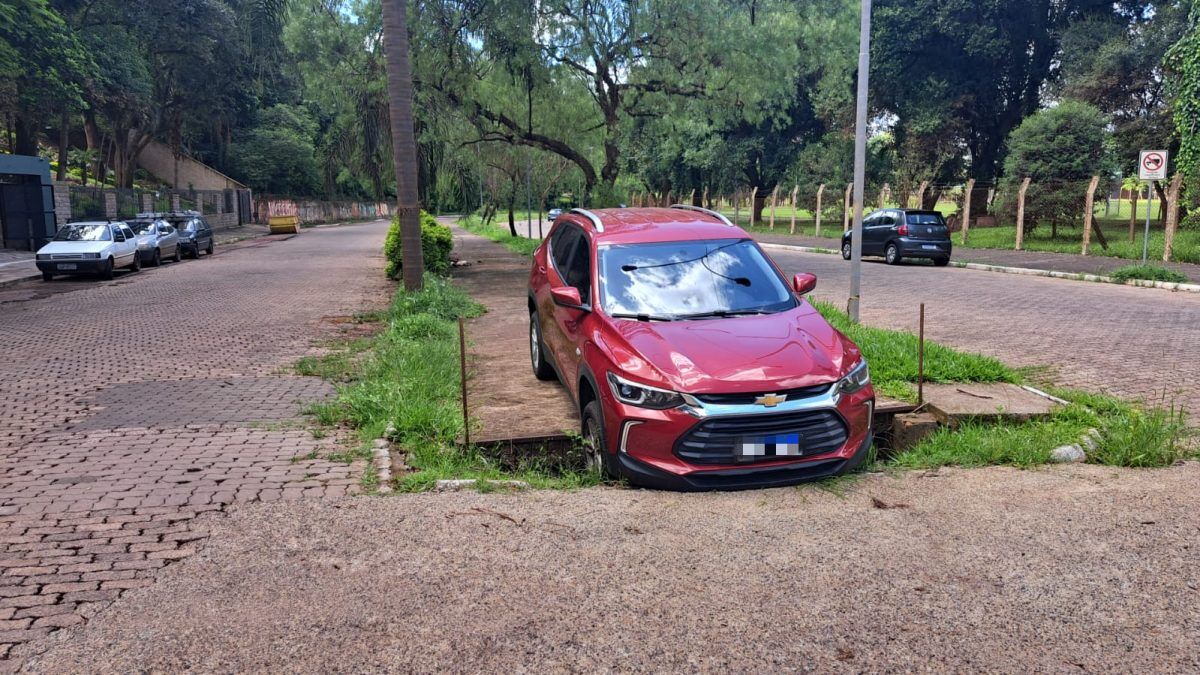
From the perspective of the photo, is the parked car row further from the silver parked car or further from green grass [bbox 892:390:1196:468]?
green grass [bbox 892:390:1196:468]

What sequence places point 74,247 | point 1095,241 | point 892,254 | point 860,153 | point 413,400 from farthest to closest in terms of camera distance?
1. point 1095,241
2. point 892,254
3. point 74,247
4. point 860,153
5. point 413,400

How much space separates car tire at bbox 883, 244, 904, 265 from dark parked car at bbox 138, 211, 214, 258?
2238cm

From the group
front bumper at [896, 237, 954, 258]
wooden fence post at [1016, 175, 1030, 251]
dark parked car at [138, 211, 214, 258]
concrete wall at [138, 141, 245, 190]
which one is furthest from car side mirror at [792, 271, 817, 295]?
concrete wall at [138, 141, 245, 190]

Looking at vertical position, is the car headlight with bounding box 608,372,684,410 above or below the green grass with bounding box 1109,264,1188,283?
above

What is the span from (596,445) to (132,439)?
372 cm

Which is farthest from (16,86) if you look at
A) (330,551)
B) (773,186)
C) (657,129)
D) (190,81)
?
(773,186)

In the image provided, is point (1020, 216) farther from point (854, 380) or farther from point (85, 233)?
point (85, 233)

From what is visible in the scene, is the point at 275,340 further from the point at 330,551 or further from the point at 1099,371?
the point at 1099,371

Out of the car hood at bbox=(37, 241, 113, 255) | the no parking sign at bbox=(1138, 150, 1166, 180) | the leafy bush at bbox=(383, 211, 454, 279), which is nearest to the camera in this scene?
the no parking sign at bbox=(1138, 150, 1166, 180)

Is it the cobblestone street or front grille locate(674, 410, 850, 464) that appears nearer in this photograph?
the cobblestone street

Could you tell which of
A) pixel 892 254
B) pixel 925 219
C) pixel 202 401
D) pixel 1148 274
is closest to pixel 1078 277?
pixel 1148 274

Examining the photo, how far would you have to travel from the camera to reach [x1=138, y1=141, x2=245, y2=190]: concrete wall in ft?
176

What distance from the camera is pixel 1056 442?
600 centimetres

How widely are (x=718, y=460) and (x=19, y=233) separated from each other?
3150 centimetres
